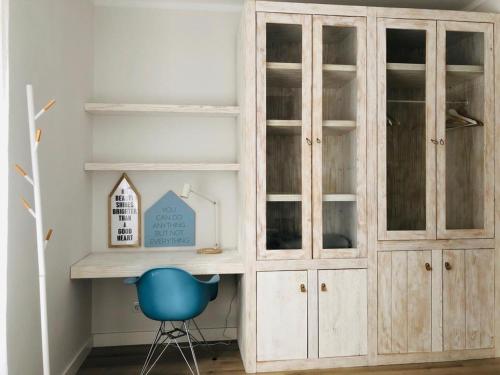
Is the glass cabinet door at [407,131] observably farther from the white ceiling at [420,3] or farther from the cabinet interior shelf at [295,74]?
the white ceiling at [420,3]

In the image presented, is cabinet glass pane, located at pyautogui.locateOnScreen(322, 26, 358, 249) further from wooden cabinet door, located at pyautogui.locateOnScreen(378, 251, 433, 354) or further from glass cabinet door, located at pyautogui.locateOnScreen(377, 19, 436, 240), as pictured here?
wooden cabinet door, located at pyautogui.locateOnScreen(378, 251, 433, 354)

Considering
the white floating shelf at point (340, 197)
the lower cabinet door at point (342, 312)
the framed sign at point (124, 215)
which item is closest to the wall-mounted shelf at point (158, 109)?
the framed sign at point (124, 215)

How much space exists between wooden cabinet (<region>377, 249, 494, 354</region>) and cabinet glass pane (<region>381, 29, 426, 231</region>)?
28cm

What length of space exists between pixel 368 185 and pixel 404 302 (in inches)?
33.5

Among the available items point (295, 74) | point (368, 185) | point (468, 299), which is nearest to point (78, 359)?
point (368, 185)

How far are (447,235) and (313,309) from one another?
3.52 ft

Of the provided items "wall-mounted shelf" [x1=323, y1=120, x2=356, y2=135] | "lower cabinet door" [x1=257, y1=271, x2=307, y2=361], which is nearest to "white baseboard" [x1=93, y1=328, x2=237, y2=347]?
"lower cabinet door" [x1=257, y1=271, x2=307, y2=361]

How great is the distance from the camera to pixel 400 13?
2.84 m

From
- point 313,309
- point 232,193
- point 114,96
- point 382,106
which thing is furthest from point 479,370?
point 114,96

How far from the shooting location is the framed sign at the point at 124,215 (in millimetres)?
3295

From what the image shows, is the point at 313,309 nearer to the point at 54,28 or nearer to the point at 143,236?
the point at 143,236

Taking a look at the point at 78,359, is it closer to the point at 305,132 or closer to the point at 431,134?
the point at 305,132

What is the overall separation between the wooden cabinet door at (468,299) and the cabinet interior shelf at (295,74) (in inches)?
56.0

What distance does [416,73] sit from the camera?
287cm
